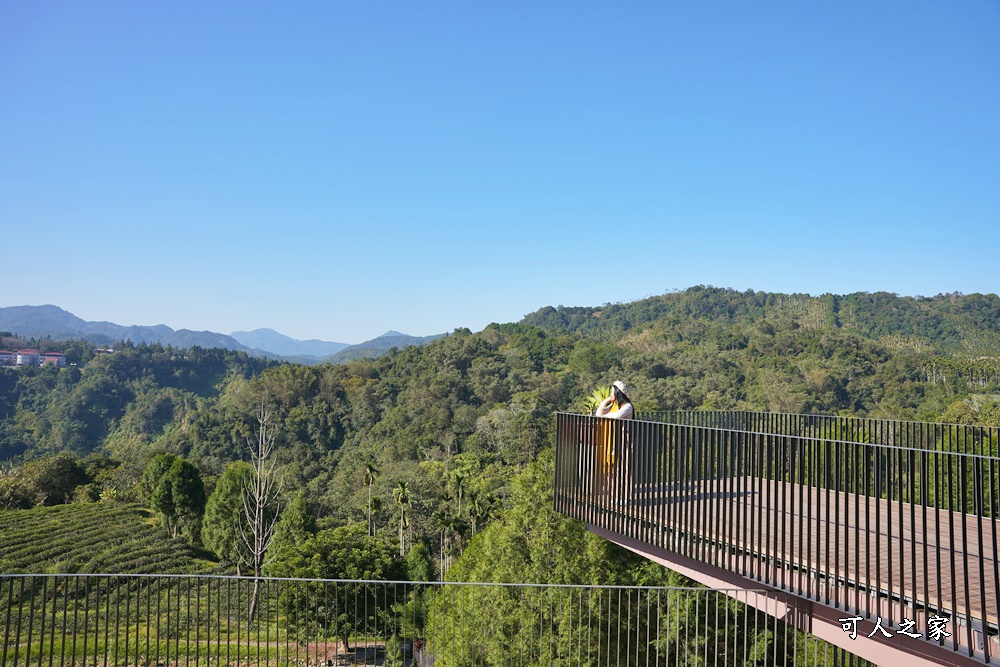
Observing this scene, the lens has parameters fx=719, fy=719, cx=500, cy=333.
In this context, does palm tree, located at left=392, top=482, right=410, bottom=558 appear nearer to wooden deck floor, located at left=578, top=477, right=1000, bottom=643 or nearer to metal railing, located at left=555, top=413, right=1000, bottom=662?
metal railing, located at left=555, top=413, right=1000, bottom=662

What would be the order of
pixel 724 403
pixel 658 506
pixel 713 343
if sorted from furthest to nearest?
pixel 713 343 → pixel 724 403 → pixel 658 506

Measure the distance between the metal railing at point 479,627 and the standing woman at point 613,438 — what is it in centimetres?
117

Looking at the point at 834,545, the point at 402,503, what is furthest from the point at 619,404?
the point at 402,503

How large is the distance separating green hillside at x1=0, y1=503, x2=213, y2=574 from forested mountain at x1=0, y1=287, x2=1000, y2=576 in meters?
4.89

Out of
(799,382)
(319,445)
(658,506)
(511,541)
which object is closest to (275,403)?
(319,445)

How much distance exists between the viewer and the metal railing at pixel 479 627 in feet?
18.2

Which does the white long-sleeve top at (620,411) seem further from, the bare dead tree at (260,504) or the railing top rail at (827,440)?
the bare dead tree at (260,504)

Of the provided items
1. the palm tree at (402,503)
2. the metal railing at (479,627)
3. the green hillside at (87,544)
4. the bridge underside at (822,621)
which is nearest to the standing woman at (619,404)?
the bridge underside at (822,621)

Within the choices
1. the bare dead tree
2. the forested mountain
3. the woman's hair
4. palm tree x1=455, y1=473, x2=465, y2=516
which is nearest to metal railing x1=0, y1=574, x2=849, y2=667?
the woman's hair

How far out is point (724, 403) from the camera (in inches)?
2542

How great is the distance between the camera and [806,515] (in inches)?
223

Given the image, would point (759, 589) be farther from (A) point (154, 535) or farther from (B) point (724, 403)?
(B) point (724, 403)

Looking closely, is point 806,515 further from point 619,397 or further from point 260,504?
point 260,504

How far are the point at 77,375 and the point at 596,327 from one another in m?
90.4
